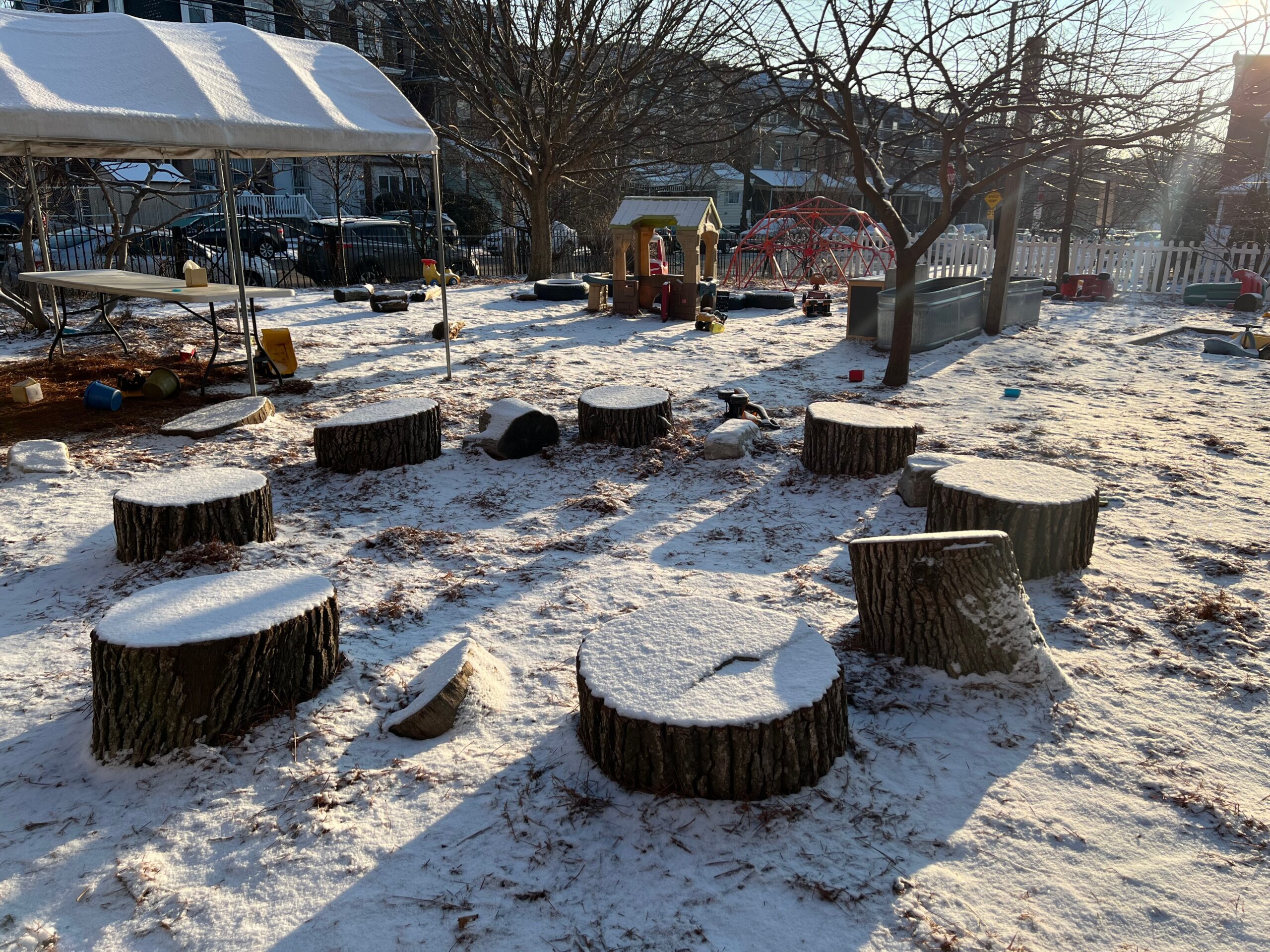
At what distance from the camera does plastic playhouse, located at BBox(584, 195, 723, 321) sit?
42.9 feet

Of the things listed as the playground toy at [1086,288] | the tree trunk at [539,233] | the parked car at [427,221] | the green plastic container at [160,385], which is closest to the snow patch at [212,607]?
the green plastic container at [160,385]

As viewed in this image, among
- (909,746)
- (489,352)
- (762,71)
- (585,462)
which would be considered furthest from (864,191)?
(909,746)

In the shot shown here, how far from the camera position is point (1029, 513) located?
13.1 feet

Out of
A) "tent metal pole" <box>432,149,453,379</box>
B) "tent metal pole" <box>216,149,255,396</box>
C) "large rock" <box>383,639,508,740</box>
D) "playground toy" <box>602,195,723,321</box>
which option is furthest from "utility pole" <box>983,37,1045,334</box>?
"large rock" <box>383,639,508,740</box>

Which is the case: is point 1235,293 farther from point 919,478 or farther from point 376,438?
point 376,438

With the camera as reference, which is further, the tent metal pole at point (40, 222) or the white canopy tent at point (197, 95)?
the tent metal pole at point (40, 222)

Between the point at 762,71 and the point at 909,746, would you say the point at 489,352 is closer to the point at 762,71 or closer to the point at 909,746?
the point at 762,71

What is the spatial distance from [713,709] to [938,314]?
9.42 metres

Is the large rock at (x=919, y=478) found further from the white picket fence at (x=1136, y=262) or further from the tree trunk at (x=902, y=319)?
the white picket fence at (x=1136, y=262)

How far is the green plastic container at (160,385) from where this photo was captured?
7738 millimetres

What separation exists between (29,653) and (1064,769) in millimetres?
4161

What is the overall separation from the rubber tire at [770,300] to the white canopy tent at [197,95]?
778 cm

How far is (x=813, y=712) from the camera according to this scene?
2580mm

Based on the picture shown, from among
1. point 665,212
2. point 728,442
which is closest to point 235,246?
point 728,442
